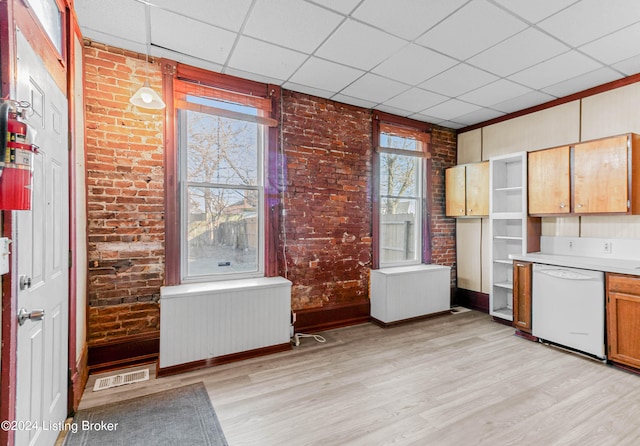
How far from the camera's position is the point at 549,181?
155 inches

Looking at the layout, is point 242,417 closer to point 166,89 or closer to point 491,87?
point 166,89

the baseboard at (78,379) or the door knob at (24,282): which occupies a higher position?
the door knob at (24,282)

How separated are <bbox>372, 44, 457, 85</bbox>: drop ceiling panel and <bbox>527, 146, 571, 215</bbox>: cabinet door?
1.89 meters

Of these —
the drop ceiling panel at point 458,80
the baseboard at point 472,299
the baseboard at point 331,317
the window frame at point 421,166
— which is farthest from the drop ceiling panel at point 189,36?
the baseboard at point 472,299

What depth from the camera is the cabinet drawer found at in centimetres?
292

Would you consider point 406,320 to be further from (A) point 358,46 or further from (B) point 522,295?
(A) point 358,46

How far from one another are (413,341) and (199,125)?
359 cm

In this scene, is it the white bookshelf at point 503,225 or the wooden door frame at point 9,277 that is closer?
the wooden door frame at point 9,277

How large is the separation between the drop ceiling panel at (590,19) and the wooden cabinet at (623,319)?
7.46ft

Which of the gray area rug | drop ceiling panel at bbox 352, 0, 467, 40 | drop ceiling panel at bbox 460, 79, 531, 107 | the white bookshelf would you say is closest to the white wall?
the white bookshelf

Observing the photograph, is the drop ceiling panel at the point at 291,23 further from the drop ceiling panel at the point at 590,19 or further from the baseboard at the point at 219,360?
the baseboard at the point at 219,360

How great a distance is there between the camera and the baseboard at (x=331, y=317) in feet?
13.0

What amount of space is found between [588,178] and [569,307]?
1512 mm

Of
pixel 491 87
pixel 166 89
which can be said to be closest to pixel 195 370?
pixel 166 89
